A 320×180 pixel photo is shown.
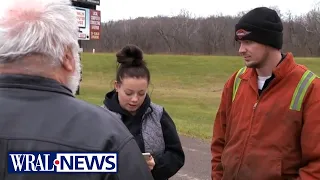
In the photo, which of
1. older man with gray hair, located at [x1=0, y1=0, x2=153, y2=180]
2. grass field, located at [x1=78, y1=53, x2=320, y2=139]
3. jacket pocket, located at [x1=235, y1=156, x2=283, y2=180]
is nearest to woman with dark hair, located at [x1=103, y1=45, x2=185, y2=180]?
jacket pocket, located at [x1=235, y1=156, x2=283, y2=180]

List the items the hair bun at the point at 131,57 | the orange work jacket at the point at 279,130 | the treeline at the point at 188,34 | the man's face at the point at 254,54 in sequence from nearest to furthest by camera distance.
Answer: the orange work jacket at the point at 279,130 < the man's face at the point at 254,54 < the hair bun at the point at 131,57 < the treeline at the point at 188,34

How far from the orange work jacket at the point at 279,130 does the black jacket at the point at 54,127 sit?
1.45m

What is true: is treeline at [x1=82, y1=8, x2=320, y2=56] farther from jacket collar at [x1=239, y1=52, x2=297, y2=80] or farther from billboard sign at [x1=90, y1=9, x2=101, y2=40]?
jacket collar at [x1=239, y1=52, x2=297, y2=80]

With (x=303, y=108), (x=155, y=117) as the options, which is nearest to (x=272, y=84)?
(x=303, y=108)

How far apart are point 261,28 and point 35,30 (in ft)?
6.11

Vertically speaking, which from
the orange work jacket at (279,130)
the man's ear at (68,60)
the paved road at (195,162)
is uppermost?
the man's ear at (68,60)

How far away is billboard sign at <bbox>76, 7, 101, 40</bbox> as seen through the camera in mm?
21766

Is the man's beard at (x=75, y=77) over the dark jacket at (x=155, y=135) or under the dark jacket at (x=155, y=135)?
over

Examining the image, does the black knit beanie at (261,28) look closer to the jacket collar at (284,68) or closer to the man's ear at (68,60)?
the jacket collar at (284,68)

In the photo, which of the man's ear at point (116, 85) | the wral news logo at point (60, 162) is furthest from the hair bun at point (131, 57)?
the wral news logo at point (60, 162)

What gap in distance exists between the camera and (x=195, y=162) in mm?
7922

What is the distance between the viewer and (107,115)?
1680 millimetres

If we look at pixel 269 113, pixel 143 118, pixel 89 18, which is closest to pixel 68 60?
pixel 143 118

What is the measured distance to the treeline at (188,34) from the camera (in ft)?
278
